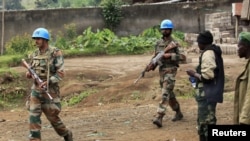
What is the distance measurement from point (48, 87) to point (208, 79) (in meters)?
2.29

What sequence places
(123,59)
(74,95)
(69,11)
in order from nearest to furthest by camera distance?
(74,95) → (123,59) → (69,11)

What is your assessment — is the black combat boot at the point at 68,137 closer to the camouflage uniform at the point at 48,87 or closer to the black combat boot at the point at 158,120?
the camouflage uniform at the point at 48,87

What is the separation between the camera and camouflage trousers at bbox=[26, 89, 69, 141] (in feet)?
24.1

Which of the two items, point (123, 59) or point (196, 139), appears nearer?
point (196, 139)

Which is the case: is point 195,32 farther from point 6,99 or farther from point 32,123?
point 32,123

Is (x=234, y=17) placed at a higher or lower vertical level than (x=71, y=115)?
higher

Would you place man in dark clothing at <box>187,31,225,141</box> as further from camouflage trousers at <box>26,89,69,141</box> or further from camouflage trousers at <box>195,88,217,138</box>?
camouflage trousers at <box>26,89,69,141</box>

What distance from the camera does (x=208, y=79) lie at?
6.54 metres

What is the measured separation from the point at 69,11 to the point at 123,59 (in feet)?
15.1

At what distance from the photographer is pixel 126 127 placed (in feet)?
29.4

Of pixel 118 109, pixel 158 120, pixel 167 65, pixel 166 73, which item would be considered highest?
pixel 167 65

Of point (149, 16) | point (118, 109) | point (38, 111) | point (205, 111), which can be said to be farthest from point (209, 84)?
point (149, 16)

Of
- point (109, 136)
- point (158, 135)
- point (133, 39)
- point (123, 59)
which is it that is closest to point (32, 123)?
point (109, 136)

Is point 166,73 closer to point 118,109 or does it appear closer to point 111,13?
point 118,109
